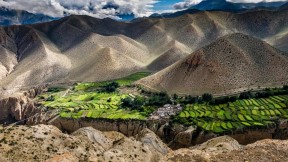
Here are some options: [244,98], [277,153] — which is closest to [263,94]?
[244,98]

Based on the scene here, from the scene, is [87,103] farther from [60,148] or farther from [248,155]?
[248,155]

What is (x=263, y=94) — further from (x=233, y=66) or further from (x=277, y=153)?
(x=277, y=153)

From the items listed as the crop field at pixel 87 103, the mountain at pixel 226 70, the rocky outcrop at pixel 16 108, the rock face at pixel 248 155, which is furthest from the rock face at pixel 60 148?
the rocky outcrop at pixel 16 108

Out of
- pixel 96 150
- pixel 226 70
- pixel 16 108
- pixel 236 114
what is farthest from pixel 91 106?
pixel 96 150

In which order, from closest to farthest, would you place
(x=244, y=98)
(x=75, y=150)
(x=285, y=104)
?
(x=75, y=150), (x=285, y=104), (x=244, y=98)

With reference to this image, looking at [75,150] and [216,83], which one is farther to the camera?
[216,83]

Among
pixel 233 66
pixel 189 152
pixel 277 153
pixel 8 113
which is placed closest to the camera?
pixel 277 153
